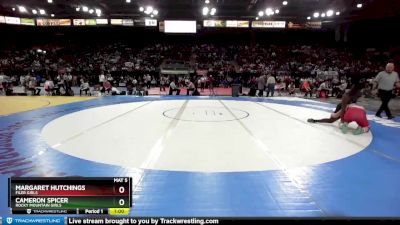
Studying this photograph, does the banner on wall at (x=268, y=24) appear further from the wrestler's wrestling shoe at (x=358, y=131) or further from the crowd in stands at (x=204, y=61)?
the wrestler's wrestling shoe at (x=358, y=131)

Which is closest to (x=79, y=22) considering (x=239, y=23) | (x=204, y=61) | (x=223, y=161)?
(x=204, y=61)

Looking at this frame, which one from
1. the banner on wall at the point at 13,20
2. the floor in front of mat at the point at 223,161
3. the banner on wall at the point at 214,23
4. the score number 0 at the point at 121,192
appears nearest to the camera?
the score number 0 at the point at 121,192

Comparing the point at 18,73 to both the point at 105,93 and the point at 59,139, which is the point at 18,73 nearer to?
the point at 105,93

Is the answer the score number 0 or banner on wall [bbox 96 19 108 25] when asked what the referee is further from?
banner on wall [bbox 96 19 108 25]

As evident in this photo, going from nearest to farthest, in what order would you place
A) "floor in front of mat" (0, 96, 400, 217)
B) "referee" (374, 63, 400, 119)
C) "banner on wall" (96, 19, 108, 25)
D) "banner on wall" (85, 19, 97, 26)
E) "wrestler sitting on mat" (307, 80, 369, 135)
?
1. "floor in front of mat" (0, 96, 400, 217)
2. "wrestler sitting on mat" (307, 80, 369, 135)
3. "referee" (374, 63, 400, 119)
4. "banner on wall" (96, 19, 108, 25)
5. "banner on wall" (85, 19, 97, 26)

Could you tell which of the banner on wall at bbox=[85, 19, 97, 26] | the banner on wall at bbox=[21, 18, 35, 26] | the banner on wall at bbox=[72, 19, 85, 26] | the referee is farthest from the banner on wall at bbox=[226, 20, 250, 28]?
the referee

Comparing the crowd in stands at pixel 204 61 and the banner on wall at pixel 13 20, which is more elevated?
the banner on wall at pixel 13 20

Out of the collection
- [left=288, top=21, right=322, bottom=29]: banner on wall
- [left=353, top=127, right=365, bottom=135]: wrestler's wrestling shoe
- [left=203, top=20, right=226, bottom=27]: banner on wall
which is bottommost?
[left=353, top=127, right=365, bottom=135]: wrestler's wrestling shoe

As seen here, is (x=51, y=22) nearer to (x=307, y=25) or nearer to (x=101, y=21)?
(x=101, y=21)

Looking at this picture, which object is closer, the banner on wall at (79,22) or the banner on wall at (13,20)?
the banner on wall at (13,20)

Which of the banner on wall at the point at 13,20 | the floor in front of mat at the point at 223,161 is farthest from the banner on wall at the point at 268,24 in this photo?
the floor in front of mat at the point at 223,161

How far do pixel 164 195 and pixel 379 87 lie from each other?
7.42 metres

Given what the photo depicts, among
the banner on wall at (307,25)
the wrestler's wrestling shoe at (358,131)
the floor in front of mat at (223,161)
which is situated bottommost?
the floor in front of mat at (223,161)

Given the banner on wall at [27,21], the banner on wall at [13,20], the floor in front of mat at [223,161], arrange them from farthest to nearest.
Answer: the banner on wall at [27,21]
the banner on wall at [13,20]
the floor in front of mat at [223,161]
